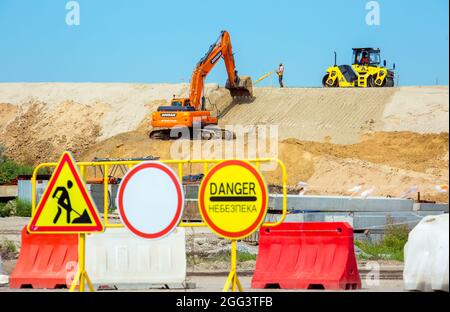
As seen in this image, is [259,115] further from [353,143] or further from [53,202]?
[53,202]

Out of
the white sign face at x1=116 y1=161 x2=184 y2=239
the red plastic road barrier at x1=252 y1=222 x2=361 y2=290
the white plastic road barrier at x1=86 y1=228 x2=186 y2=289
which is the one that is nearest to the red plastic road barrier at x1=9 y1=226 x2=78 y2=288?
the white plastic road barrier at x1=86 y1=228 x2=186 y2=289

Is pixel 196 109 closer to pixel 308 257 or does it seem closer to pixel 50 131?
pixel 50 131

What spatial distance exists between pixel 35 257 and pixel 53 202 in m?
3.42

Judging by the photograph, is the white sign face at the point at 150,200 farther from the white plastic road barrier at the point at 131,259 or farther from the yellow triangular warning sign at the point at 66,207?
the white plastic road barrier at the point at 131,259

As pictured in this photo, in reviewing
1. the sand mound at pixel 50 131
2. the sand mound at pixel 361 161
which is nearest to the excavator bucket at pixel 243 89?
the sand mound at pixel 361 161

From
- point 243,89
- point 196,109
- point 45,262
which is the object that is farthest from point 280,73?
point 45,262

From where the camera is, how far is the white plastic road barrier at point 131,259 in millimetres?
11969

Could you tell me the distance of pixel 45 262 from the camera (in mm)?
12367

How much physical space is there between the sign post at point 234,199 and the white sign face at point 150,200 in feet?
0.91

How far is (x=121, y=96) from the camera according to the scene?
228ft

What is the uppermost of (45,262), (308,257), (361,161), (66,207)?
(66,207)

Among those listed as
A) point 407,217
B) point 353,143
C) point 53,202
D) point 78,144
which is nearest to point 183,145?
point 353,143

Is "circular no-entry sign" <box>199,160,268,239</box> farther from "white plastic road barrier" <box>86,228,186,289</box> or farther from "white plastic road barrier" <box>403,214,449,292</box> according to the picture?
"white plastic road barrier" <box>86,228,186,289</box>

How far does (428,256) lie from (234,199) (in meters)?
2.18
